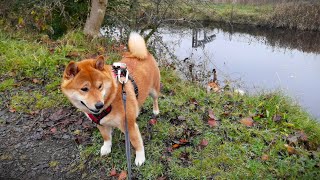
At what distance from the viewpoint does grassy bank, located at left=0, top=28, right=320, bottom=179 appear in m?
3.19

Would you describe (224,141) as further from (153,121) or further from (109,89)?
(109,89)

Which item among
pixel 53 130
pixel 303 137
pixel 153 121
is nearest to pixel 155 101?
pixel 153 121

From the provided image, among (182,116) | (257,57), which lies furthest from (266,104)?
(257,57)

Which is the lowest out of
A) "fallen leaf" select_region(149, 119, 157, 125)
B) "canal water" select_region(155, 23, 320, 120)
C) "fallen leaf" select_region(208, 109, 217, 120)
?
"canal water" select_region(155, 23, 320, 120)

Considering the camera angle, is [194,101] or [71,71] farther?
[194,101]

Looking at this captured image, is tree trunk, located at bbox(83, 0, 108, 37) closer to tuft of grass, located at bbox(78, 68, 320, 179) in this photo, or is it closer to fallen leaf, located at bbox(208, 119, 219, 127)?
tuft of grass, located at bbox(78, 68, 320, 179)

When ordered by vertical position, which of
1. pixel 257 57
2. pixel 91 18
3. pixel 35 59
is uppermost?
pixel 91 18

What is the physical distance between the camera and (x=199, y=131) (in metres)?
3.80

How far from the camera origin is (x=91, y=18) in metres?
7.38

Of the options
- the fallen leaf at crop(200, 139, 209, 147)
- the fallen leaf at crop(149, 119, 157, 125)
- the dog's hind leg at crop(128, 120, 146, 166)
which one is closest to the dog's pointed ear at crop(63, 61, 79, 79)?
the dog's hind leg at crop(128, 120, 146, 166)

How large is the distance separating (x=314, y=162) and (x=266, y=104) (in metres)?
1.48

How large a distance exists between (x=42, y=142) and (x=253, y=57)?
30.9 feet

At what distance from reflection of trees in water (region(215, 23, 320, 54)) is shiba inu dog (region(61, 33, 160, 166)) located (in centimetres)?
1091

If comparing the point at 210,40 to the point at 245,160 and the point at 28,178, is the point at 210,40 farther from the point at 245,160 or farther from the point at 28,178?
the point at 28,178
